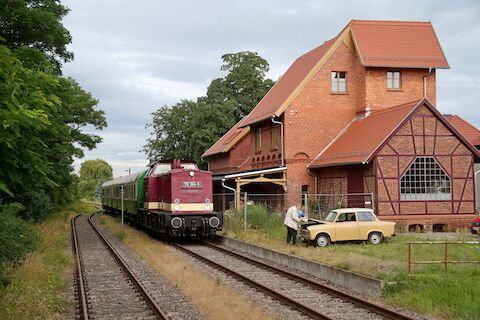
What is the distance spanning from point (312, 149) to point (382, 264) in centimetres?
1837

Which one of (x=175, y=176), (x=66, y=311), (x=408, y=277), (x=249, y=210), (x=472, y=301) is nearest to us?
(x=472, y=301)

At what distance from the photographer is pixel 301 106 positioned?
32562 millimetres


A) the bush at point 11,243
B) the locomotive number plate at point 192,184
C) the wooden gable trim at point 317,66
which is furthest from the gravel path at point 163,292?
the wooden gable trim at point 317,66

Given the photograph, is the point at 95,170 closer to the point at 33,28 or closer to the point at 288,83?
the point at 288,83

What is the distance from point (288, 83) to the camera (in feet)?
121

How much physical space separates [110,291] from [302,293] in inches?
169

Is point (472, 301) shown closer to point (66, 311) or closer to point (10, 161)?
point (66, 311)

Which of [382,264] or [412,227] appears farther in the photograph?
[412,227]

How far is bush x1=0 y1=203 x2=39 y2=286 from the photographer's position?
11.7 metres

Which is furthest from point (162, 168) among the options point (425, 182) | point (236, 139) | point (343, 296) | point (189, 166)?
point (236, 139)

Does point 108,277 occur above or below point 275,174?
below

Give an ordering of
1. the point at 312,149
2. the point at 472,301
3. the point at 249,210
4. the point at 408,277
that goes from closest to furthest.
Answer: the point at 472,301, the point at 408,277, the point at 249,210, the point at 312,149

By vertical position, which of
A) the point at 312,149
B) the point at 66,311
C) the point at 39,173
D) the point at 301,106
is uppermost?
the point at 301,106

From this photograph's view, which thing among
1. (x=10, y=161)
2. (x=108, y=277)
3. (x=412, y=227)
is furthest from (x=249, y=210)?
(x=10, y=161)
